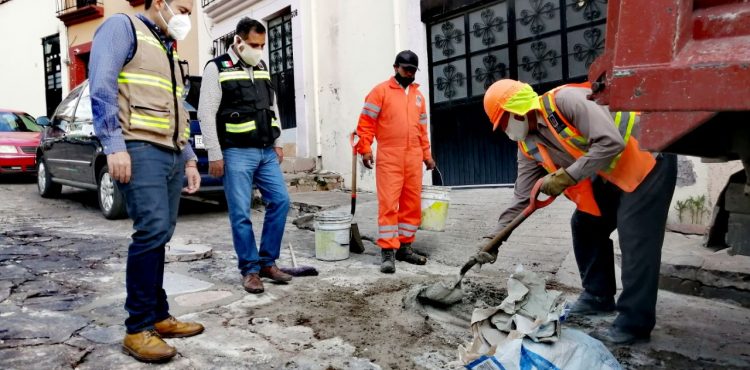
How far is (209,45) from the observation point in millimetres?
11242

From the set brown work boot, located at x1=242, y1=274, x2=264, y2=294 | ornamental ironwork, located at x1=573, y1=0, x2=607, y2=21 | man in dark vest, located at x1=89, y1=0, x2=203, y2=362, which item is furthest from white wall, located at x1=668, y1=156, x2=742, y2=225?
man in dark vest, located at x1=89, y1=0, x2=203, y2=362

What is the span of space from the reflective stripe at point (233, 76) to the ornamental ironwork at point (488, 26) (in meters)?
3.68

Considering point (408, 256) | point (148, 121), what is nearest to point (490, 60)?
Answer: point (408, 256)

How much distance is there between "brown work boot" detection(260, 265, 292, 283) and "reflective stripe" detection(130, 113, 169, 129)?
1.50m

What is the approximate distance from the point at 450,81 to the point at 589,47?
179 cm

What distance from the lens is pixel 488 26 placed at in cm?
643

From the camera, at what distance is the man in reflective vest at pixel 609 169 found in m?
2.57

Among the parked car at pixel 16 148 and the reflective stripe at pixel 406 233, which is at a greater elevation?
the parked car at pixel 16 148

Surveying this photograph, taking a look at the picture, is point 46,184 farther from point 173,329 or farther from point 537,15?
point 537,15

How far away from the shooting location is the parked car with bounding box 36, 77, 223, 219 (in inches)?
240

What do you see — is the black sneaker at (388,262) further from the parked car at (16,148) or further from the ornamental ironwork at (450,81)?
the parked car at (16,148)

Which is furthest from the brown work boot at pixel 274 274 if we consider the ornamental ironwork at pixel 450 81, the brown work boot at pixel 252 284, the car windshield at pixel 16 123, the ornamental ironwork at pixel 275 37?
the car windshield at pixel 16 123

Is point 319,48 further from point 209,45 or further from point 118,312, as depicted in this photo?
point 118,312

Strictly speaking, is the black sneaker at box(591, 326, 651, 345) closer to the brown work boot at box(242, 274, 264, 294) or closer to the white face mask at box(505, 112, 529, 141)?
the white face mask at box(505, 112, 529, 141)
